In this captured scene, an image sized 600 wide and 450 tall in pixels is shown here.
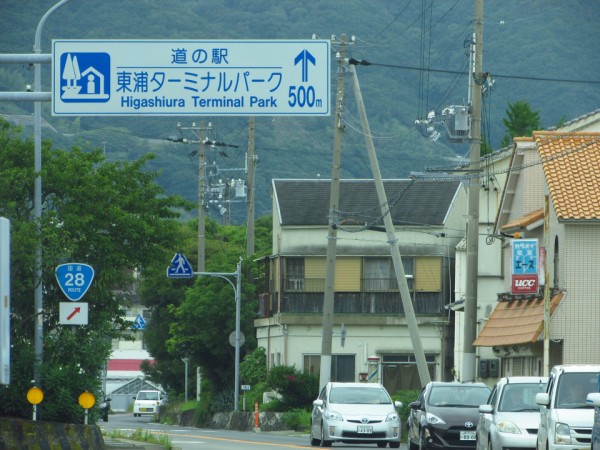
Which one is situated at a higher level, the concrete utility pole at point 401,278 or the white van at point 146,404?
the concrete utility pole at point 401,278

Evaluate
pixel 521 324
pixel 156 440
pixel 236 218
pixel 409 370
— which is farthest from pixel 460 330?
pixel 236 218

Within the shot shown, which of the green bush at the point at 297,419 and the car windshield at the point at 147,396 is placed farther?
the car windshield at the point at 147,396

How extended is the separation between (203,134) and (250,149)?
400cm

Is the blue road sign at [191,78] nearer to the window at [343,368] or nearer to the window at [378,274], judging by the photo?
the window at [378,274]

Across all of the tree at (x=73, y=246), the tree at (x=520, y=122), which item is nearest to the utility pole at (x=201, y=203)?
the tree at (x=520, y=122)

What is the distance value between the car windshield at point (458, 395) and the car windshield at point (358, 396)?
11.7 ft

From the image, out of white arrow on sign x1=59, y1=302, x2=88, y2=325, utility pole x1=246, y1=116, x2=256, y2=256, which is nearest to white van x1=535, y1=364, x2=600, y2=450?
white arrow on sign x1=59, y1=302, x2=88, y2=325

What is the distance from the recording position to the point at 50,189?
28547 millimetres

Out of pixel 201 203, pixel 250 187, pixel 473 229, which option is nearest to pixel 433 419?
pixel 473 229

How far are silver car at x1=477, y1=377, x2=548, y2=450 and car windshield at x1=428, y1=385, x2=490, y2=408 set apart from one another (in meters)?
4.42

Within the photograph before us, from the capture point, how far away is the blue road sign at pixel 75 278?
24938mm

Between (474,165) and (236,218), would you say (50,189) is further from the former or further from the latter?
(236,218)

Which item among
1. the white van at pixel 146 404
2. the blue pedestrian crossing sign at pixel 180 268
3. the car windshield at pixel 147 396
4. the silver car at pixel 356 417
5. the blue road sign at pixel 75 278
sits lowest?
the white van at pixel 146 404

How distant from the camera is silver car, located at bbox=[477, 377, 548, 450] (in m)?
21.1
